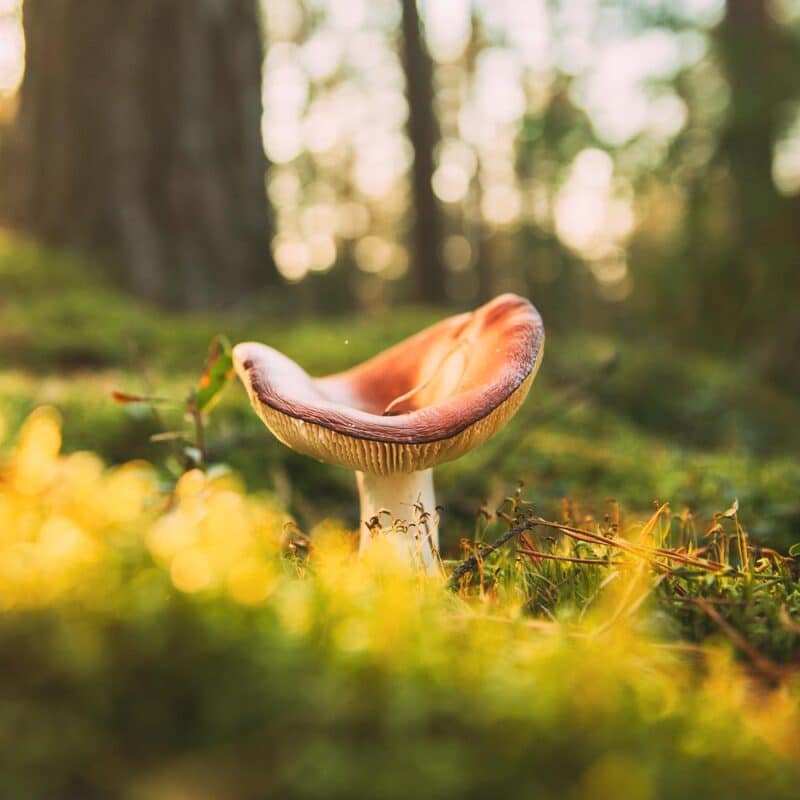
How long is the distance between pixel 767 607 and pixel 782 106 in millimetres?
7014

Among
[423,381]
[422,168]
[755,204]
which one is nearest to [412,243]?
[422,168]

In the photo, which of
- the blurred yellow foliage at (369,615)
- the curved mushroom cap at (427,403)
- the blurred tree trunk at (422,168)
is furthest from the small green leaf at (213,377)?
the blurred tree trunk at (422,168)

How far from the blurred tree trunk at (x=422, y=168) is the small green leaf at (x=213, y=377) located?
7094 millimetres

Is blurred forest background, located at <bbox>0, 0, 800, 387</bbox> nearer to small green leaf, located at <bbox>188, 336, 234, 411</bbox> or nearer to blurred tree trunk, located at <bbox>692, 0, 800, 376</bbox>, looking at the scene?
blurred tree trunk, located at <bbox>692, 0, 800, 376</bbox>

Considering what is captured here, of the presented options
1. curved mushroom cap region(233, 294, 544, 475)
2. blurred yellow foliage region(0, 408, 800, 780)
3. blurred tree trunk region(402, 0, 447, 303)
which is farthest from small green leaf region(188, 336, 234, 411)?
blurred tree trunk region(402, 0, 447, 303)

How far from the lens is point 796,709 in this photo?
3.03 feet

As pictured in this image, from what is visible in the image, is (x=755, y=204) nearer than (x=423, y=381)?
No

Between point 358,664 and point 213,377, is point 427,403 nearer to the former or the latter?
point 213,377

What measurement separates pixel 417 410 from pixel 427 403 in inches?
10.8

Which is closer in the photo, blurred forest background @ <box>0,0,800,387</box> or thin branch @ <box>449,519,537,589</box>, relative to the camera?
thin branch @ <box>449,519,537,589</box>

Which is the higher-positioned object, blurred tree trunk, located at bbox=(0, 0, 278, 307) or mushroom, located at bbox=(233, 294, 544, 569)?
blurred tree trunk, located at bbox=(0, 0, 278, 307)

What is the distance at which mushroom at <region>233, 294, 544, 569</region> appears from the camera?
5.25 ft

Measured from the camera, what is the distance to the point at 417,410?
1.81 m

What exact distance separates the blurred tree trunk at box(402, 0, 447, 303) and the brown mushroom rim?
6.82 metres
